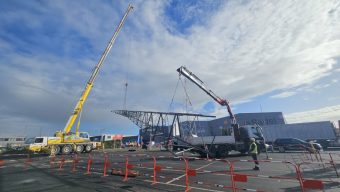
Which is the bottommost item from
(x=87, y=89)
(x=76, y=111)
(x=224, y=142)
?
(x=224, y=142)

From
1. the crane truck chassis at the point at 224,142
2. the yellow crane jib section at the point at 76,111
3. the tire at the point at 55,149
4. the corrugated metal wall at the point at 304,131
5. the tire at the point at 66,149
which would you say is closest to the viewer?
the crane truck chassis at the point at 224,142

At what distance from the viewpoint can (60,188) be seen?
7875mm

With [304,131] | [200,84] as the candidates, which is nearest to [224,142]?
[200,84]

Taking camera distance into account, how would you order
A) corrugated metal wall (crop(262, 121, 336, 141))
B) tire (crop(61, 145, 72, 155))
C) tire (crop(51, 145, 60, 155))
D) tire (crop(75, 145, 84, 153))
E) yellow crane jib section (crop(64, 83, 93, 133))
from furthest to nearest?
1. corrugated metal wall (crop(262, 121, 336, 141))
2. tire (crop(75, 145, 84, 153))
3. yellow crane jib section (crop(64, 83, 93, 133))
4. tire (crop(61, 145, 72, 155))
5. tire (crop(51, 145, 60, 155))

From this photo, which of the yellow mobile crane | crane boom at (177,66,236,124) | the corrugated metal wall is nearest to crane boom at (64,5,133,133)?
the yellow mobile crane

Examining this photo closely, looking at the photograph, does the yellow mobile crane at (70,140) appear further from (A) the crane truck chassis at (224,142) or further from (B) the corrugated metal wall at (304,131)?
(B) the corrugated metal wall at (304,131)

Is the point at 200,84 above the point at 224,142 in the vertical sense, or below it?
above

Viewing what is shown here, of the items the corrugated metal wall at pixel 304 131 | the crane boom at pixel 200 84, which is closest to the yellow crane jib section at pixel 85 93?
the crane boom at pixel 200 84

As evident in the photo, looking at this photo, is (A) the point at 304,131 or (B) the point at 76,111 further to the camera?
(A) the point at 304,131

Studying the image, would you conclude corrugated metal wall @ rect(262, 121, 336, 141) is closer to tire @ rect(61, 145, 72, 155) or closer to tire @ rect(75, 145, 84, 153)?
tire @ rect(75, 145, 84, 153)

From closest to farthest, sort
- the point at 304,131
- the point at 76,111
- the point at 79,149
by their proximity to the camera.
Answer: the point at 76,111 → the point at 79,149 → the point at 304,131

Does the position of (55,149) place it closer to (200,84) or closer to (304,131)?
(200,84)

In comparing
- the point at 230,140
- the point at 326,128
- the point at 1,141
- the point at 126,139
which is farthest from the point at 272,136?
the point at 1,141

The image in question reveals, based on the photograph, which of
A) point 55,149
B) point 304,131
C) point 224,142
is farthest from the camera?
point 304,131
